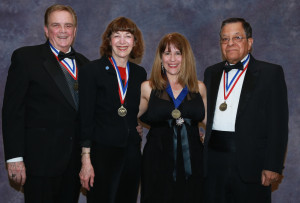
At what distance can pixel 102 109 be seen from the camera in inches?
120

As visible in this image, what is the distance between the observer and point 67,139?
9.91 feet

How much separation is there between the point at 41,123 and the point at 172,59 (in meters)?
1.41

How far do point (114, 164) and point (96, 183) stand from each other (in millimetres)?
249

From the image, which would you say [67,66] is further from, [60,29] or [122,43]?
[122,43]

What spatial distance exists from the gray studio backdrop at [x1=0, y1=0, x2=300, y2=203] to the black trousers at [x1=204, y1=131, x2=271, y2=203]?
2103 mm

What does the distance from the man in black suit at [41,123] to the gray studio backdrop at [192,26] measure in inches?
70.0

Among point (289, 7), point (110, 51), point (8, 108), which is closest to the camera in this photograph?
point (8, 108)

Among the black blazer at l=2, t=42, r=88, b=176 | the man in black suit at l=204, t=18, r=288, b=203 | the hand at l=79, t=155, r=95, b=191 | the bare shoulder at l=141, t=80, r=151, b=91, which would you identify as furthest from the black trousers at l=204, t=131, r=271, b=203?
the black blazer at l=2, t=42, r=88, b=176

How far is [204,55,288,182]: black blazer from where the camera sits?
292 centimetres

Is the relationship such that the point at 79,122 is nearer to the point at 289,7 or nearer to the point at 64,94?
the point at 64,94

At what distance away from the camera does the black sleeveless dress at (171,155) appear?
10.1 ft

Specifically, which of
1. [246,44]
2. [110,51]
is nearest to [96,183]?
[110,51]

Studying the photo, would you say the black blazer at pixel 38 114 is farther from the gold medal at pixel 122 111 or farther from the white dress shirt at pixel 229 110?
the white dress shirt at pixel 229 110

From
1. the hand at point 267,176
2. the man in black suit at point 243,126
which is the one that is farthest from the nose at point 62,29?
the hand at point 267,176
